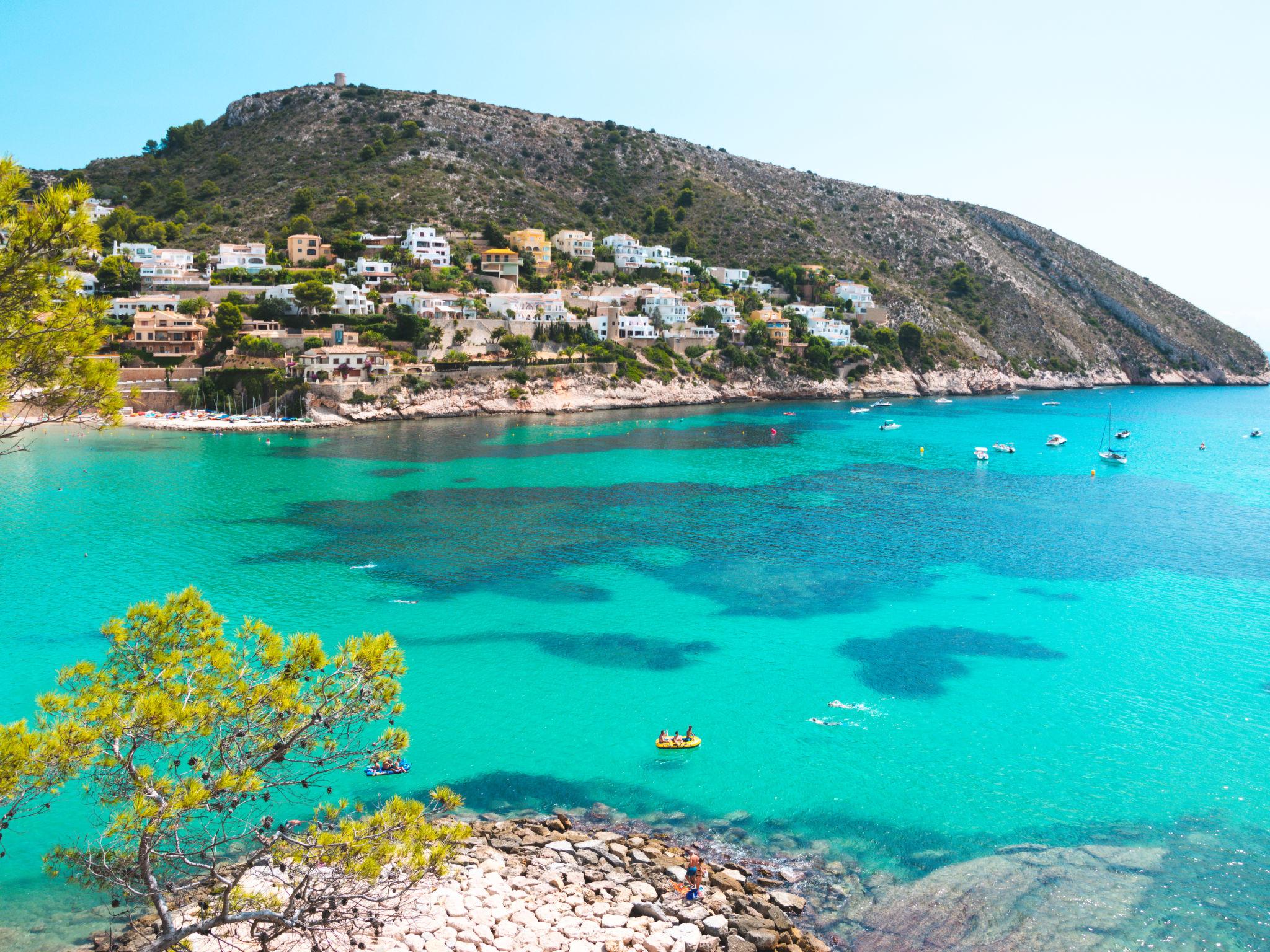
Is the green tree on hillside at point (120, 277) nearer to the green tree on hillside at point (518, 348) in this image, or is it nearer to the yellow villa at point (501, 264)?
the green tree on hillside at point (518, 348)

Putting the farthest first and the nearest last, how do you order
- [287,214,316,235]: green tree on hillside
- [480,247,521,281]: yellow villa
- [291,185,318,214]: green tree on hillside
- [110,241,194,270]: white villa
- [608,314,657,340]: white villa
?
[291,185,318,214]: green tree on hillside < [287,214,316,235]: green tree on hillside < [480,247,521,281]: yellow villa < [608,314,657,340]: white villa < [110,241,194,270]: white villa

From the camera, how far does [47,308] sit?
10.6 m

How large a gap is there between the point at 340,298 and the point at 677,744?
74015 mm

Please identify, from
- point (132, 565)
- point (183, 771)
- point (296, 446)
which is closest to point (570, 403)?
point (296, 446)

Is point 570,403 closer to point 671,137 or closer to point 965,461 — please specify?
point 965,461

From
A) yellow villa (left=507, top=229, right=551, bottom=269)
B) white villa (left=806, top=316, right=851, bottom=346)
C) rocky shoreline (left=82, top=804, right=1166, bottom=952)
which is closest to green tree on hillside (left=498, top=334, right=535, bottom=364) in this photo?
yellow villa (left=507, top=229, right=551, bottom=269)

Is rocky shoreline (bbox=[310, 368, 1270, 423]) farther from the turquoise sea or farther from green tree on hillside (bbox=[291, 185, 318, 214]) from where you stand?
green tree on hillside (bbox=[291, 185, 318, 214])

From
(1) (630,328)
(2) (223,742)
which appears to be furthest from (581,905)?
(1) (630,328)

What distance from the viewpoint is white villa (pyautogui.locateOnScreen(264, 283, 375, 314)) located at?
83.0m

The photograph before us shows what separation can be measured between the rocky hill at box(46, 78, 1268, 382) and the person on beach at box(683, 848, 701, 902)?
104m

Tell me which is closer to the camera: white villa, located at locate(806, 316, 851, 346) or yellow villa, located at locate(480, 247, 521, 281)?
yellow villa, located at locate(480, 247, 521, 281)

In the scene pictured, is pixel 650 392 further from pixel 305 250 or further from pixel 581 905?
pixel 581 905

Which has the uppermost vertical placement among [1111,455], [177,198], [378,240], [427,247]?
[177,198]

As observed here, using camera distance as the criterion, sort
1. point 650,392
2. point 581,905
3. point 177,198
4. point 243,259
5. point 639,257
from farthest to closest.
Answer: point 639,257 → point 177,198 → point 650,392 → point 243,259 → point 581,905
